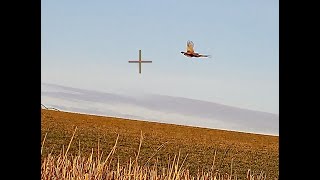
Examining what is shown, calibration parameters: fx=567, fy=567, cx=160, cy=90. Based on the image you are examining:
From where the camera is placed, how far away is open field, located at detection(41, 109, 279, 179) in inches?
315

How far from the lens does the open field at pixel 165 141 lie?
26.2 ft

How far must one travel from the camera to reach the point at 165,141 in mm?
10195

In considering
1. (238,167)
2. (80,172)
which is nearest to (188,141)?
(238,167)

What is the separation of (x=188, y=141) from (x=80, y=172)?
8062mm

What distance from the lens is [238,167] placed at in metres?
8.09
